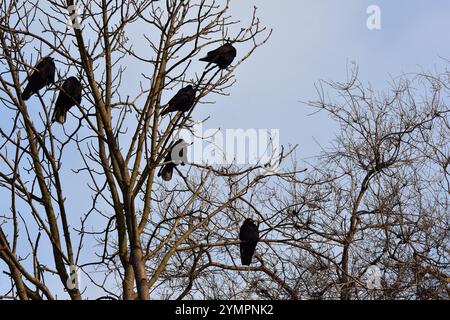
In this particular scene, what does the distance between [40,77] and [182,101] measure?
1.12m

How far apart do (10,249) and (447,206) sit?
4.86 metres

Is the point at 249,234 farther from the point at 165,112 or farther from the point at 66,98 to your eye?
the point at 66,98

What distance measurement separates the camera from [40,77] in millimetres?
6055

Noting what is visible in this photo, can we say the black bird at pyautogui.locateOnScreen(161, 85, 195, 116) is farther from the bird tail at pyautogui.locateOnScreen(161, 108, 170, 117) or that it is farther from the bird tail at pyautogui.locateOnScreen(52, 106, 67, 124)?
the bird tail at pyautogui.locateOnScreen(52, 106, 67, 124)

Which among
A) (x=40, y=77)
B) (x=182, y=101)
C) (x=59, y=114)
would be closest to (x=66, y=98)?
(x=59, y=114)

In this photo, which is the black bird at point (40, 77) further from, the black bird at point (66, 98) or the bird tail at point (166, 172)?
the bird tail at point (166, 172)

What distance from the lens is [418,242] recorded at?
8.27 metres

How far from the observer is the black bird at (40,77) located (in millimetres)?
6039

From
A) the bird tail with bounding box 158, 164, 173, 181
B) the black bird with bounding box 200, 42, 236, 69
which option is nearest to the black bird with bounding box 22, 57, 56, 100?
the bird tail with bounding box 158, 164, 173, 181

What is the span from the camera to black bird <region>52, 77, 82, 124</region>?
5848mm

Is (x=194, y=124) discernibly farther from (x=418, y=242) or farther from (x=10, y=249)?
(x=418, y=242)
